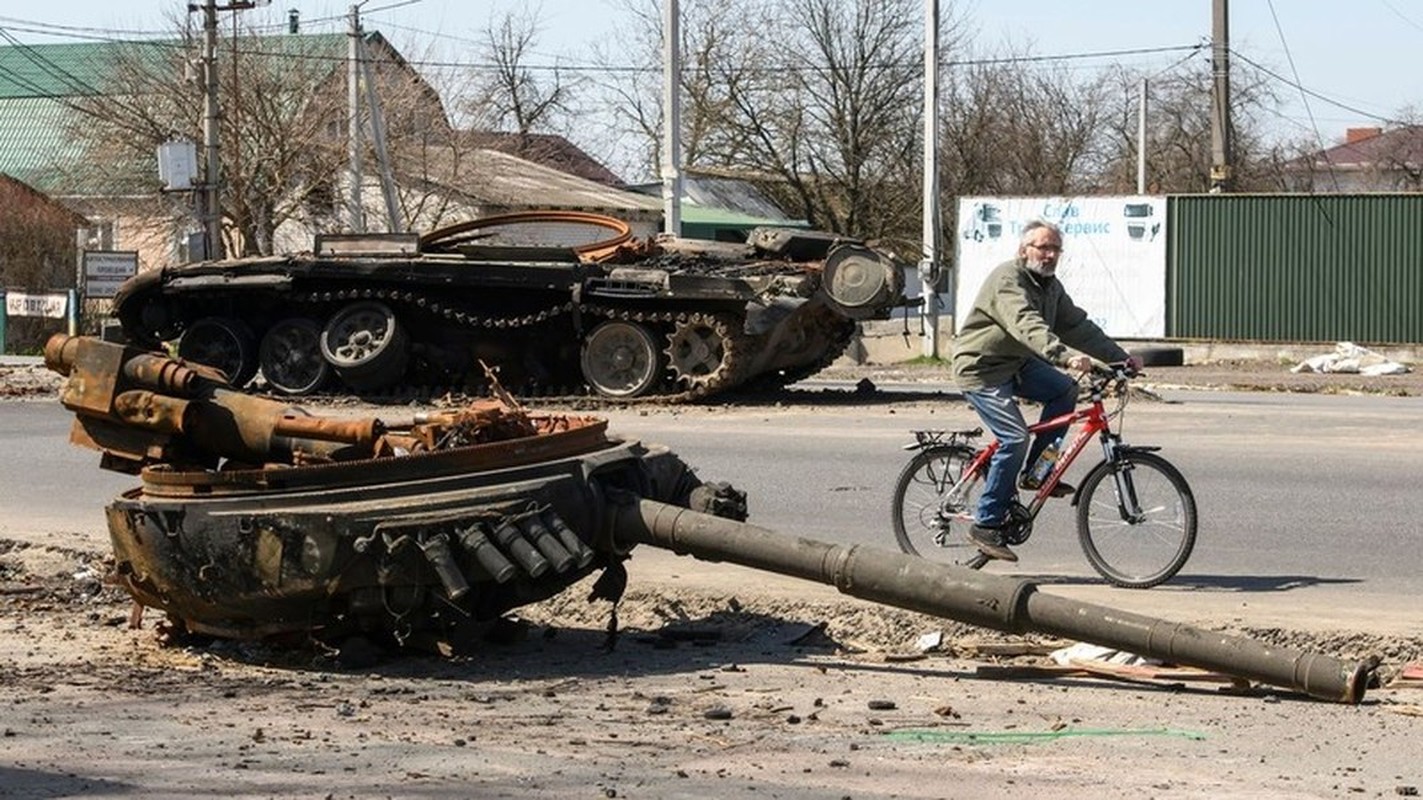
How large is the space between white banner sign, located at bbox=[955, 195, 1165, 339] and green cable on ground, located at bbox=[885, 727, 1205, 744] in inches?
1061

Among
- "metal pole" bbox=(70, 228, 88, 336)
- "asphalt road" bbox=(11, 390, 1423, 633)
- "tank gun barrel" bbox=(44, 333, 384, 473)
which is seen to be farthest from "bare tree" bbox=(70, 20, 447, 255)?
"tank gun barrel" bbox=(44, 333, 384, 473)

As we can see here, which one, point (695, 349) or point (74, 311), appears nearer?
point (695, 349)

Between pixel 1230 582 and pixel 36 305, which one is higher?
pixel 36 305

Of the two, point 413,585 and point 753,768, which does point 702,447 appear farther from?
point 753,768

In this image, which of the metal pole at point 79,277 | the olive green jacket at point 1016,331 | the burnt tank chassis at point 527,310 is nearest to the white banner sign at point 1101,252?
the burnt tank chassis at point 527,310

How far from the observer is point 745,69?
5716 centimetres

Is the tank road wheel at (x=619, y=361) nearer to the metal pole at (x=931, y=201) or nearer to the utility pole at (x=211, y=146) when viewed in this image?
the metal pole at (x=931, y=201)

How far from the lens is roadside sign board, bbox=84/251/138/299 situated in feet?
125

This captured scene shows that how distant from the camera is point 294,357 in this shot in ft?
75.1

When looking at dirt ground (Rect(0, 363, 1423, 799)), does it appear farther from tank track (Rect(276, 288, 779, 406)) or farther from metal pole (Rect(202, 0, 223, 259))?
metal pole (Rect(202, 0, 223, 259))

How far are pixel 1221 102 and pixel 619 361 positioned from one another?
18.6 metres

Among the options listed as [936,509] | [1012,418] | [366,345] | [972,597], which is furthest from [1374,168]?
[972,597]

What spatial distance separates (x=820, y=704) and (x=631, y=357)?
1412cm

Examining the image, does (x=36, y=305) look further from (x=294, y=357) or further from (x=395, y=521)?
(x=395, y=521)
